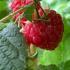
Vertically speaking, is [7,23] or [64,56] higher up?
[7,23]

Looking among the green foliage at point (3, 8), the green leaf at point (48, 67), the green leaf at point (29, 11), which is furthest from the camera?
the green foliage at point (3, 8)

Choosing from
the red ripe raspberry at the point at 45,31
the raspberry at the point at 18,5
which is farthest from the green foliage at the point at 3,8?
the red ripe raspberry at the point at 45,31

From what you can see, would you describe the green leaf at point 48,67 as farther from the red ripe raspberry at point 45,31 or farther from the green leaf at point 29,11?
the green leaf at point 29,11

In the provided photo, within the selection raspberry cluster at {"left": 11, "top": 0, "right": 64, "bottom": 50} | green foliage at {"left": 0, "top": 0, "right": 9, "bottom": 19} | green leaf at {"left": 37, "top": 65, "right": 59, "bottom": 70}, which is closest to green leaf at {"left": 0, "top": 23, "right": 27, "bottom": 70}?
raspberry cluster at {"left": 11, "top": 0, "right": 64, "bottom": 50}

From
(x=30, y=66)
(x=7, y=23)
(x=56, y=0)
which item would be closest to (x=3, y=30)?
(x=7, y=23)

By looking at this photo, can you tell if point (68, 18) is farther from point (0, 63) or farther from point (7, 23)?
point (0, 63)

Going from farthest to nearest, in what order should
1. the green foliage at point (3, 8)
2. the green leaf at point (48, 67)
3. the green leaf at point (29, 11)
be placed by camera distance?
the green foliage at point (3, 8)
the green leaf at point (48, 67)
the green leaf at point (29, 11)
